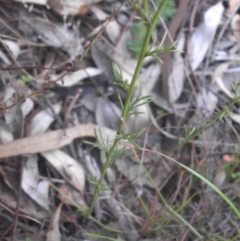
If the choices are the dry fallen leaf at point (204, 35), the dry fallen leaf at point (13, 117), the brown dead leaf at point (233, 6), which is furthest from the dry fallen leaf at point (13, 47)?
the brown dead leaf at point (233, 6)

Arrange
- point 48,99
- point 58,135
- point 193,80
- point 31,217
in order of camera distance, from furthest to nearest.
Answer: point 193,80, point 48,99, point 58,135, point 31,217

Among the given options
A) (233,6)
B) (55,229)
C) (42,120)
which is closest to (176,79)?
(233,6)

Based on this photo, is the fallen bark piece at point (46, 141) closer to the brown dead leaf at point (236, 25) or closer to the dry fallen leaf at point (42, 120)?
the dry fallen leaf at point (42, 120)

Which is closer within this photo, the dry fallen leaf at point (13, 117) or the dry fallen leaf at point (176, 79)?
the dry fallen leaf at point (13, 117)

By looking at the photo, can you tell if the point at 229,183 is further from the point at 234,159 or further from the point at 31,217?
the point at 31,217

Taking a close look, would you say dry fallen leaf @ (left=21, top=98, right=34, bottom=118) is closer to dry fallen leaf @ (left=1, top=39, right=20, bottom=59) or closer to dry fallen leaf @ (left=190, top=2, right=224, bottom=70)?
dry fallen leaf @ (left=1, top=39, right=20, bottom=59)

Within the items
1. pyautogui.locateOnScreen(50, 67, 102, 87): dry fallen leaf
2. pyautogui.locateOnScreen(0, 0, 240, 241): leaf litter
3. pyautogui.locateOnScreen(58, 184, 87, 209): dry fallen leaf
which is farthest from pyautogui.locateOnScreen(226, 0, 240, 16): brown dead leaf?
pyautogui.locateOnScreen(58, 184, 87, 209): dry fallen leaf

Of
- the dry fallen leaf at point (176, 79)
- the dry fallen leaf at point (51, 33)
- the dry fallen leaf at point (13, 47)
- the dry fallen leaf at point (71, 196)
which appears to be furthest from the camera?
the dry fallen leaf at point (176, 79)

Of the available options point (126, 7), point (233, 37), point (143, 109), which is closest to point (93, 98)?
point (143, 109)
